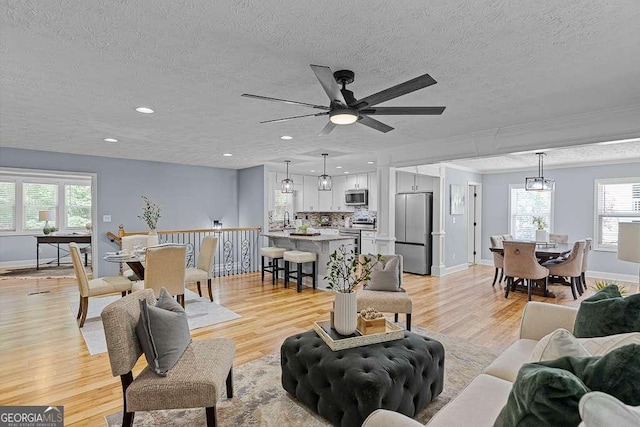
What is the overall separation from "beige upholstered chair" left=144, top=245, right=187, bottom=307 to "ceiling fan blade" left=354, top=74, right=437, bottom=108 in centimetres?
293

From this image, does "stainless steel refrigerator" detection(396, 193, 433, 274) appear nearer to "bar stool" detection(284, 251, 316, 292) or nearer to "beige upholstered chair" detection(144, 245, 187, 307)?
"bar stool" detection(284, 251, 316, 292)

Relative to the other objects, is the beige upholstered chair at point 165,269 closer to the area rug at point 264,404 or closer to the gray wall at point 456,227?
the area rug at point 264,404

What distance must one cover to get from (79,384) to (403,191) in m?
6.50

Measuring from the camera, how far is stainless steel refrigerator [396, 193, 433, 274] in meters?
6.97

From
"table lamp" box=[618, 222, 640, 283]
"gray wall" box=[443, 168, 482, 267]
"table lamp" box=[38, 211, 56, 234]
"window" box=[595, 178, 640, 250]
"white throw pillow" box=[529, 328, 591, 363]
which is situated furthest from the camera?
"table lamp" box=[38, 211, 56, 234]

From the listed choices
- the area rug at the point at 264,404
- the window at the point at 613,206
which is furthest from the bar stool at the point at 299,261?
the window at the point at 613,206

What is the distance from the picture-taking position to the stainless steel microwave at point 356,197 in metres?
8.69

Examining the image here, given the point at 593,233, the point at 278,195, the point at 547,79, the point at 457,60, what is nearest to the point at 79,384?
the point at 457,60

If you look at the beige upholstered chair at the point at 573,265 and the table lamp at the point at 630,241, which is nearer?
the table lamp at the point at 630,241

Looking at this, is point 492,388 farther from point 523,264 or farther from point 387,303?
point 523,264

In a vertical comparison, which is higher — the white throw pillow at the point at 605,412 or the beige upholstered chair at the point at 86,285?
the white throw pillow at the point at 605,412

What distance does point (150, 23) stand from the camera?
1.83 m

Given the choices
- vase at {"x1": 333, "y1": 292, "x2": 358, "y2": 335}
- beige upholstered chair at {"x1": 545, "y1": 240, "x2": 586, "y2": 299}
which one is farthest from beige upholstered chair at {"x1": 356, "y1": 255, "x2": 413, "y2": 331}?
beige upholstered chair at {"x1": 545, "y1": 240, "x2": 586, "y2": 299}

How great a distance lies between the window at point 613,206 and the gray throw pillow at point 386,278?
18.4 ft
